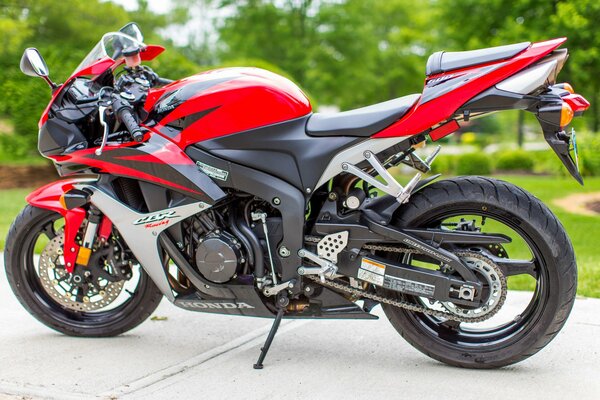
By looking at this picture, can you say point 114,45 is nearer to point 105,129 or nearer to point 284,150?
point 105,129

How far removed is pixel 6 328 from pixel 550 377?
314cm

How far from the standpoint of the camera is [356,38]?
23922mm

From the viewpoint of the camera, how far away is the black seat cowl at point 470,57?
11.5 feet

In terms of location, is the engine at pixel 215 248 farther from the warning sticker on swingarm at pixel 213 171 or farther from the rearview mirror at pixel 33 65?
the rearview mirror at pixel 33 65

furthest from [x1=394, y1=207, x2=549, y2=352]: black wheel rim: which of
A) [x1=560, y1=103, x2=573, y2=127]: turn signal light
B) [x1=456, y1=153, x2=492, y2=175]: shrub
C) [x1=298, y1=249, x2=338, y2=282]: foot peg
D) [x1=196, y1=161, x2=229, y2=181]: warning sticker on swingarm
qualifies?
[x1=456, y1=153, x2=492, y2=175]: shrub

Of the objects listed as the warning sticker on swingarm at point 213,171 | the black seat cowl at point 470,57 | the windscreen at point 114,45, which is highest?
the windscreen at point 114,45

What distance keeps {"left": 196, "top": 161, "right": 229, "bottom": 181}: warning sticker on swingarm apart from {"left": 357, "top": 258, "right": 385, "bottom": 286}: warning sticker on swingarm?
2.71 feet

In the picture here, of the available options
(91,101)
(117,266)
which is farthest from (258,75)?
(117,266)

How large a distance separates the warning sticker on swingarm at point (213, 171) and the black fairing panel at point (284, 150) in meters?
0.07

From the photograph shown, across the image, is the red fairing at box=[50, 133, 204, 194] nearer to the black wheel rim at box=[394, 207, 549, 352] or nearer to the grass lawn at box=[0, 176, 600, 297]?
the black wheel rim at box=[394, 207, 549, 352]

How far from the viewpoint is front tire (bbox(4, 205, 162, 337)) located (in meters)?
4.38

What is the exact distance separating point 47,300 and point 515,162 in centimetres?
1456

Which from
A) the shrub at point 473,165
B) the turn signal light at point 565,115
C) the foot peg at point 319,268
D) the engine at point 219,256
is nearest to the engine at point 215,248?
the engine at point 219,256

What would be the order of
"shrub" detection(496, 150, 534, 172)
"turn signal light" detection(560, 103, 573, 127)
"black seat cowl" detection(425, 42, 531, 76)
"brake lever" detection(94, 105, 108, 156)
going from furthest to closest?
"shrub" detection(496, 150, 534, 172), "brake lever" detection(94, 105, 108, 156), "black seat cowl" detection(425, 42, 531, 76), "turn signal light" detection(560, 103, 573, 127)
